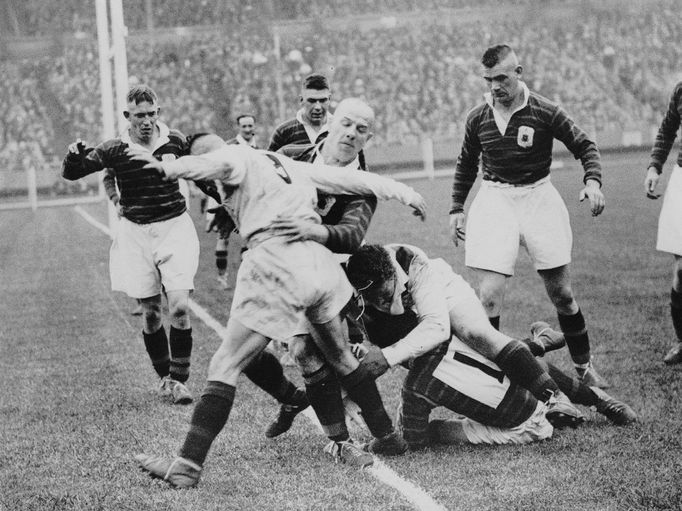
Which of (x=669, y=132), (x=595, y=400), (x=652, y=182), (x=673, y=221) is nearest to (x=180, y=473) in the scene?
(x=595, y=400)

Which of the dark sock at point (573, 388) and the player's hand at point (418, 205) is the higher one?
the player's hand at point (418, 205)

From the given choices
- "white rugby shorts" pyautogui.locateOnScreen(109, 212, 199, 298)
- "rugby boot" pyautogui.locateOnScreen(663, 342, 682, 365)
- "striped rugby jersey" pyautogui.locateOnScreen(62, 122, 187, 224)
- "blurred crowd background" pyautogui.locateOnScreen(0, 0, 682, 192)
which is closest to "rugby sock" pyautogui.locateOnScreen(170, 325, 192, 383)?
"white rugby shorts" pyautogui.locateOnScreen(109, 212, 199, 298)

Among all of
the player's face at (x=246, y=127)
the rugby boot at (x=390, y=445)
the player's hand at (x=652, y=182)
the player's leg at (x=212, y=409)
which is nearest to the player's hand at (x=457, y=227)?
the player's hand at (x=652, y=182)

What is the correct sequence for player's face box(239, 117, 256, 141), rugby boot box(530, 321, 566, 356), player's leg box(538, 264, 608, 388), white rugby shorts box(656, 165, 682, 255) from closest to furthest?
rugby boot box(530, 321, 566, 356) → player's leg box(538, 264, 608, 388) → white rugby shorts box(656, 165, 682, 255) → player's face box(239, 117, 256, 141)

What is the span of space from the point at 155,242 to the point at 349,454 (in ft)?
9.09

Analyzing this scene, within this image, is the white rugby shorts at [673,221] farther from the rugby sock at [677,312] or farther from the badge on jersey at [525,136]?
the badge on jersey at [525,136]

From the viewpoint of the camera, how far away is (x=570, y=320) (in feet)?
22.6

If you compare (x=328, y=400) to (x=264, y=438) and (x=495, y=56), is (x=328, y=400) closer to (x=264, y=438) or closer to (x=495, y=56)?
(x=264, y=438)

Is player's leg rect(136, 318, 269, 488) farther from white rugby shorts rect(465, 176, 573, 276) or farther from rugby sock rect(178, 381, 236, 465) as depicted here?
white rugby shorts rect(465, 176, 573, 276)

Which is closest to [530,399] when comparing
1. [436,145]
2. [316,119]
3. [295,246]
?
[295,246]

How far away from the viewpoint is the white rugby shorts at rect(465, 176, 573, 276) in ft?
22.3

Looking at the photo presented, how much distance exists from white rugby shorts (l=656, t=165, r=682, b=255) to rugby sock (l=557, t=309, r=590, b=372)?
1187 mm

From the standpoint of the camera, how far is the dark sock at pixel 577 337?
691 centimetres

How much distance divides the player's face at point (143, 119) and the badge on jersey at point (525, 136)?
259 centimetres
